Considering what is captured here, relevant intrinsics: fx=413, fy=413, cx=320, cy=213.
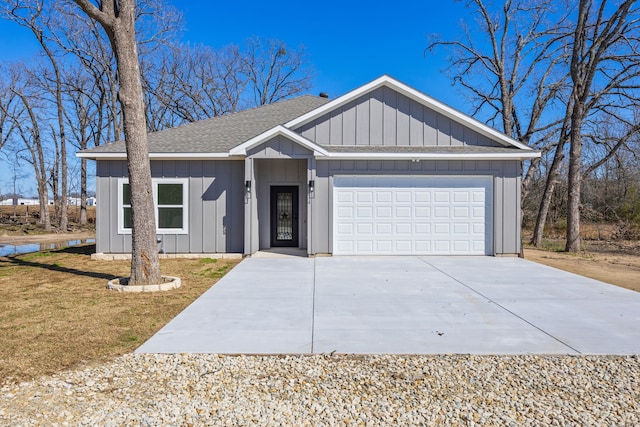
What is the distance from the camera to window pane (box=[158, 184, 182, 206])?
447 inches

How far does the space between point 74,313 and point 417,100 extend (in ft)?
30.7

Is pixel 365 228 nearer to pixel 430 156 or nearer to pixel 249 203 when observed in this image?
pixel 430 156

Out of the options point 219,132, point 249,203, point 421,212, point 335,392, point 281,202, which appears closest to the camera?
point 335,392

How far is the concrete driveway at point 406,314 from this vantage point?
4309 mm

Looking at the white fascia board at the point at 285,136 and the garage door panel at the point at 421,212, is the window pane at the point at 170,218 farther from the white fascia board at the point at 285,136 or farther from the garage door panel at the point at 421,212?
the garage door panel at the point at 421,212

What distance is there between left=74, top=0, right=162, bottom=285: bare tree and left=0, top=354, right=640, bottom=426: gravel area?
362 cm

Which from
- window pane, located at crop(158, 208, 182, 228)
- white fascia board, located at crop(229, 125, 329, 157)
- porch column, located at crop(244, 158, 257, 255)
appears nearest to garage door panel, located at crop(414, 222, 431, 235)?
white fascia board, located at crop(229, 125, 329, 157)

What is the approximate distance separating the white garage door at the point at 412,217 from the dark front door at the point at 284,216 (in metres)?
1.96

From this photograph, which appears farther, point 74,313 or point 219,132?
point 219,132

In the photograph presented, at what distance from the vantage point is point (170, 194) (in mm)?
11344

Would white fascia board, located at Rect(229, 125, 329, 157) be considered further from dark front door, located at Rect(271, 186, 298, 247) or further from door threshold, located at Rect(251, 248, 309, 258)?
door threshold, located at Rect(251, 248, 309, 258)

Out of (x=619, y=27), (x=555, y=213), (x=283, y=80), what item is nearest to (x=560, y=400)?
(x=619, y=27)

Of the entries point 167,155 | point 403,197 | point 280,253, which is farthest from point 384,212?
point 167,155

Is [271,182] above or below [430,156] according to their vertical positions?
below
